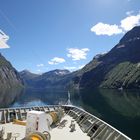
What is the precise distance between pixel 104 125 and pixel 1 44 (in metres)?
11.0

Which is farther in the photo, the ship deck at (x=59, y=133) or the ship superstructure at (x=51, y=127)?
the ship deck at (x=59, y=133)

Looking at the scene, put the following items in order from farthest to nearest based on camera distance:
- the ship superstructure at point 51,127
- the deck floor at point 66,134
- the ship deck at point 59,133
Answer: the deck floor at point 66,134, the ship deck at point 59,133, the ship superstructure at point 51,127

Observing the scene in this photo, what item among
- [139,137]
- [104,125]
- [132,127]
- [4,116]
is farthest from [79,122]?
[132,127]

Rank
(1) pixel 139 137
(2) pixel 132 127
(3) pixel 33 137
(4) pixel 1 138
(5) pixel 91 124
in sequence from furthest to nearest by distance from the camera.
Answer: (2) pixel 132 127 → (1) pixel 139 137 → (5) pixel 91 124 → (4) pixel 1 138 → (3) pixel 33 137

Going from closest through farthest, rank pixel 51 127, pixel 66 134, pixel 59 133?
1. pixel 66 134
2. pixel 59 133
3. pixel 51 127

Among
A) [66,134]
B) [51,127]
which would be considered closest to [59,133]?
[66,134]

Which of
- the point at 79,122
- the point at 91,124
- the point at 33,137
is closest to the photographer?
the point at 33,137

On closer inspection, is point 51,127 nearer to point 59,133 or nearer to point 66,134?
point 59,133

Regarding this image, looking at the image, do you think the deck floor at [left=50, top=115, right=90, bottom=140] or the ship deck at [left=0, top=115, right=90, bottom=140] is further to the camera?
the deck floor at [left=50, top=115, right=90, bottom=140]

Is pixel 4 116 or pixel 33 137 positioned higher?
pixel 33 137

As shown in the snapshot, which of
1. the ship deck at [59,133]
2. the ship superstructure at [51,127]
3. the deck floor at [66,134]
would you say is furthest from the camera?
the deck floor at [66,134]

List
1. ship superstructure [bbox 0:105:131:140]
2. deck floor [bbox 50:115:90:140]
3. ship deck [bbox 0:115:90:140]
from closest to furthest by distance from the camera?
ship superstructure [bbox 0:105:131:140]
ship deck [bbox 0:115:90:140]
deck floor [bbox 50:115:90:140]

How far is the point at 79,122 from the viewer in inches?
1127

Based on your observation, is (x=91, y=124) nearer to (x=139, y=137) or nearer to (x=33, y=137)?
(x=33, y=137)
